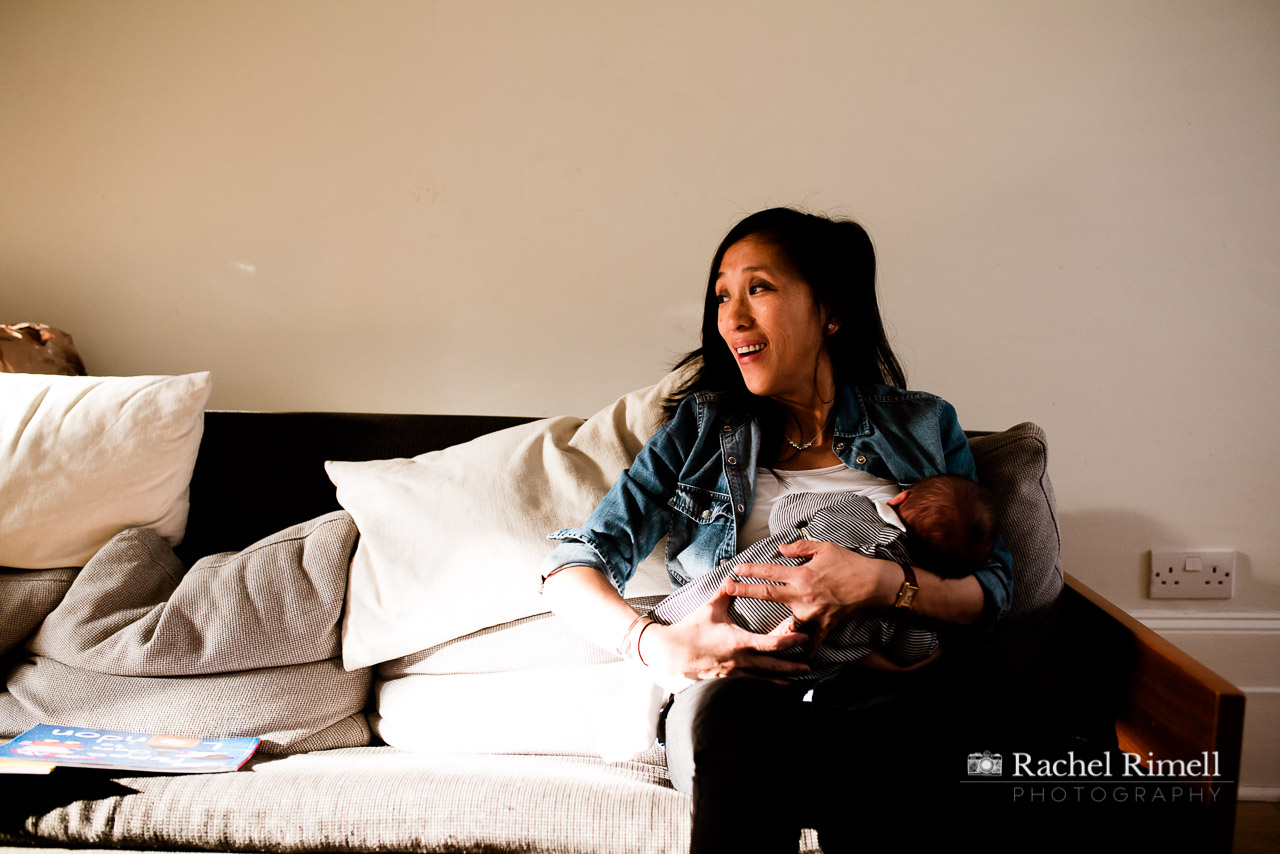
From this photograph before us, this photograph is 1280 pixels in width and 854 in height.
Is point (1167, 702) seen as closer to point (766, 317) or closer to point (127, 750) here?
point (766, 317)

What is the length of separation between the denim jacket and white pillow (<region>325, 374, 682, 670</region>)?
127 millimetres

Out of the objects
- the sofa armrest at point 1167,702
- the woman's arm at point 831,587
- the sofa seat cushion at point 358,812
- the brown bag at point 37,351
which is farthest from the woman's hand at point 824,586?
the brown bag at point 37,351

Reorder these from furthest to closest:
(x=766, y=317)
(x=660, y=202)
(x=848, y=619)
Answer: (x=660, y=202) < (x=766, y=317) < (x=848, y=619)

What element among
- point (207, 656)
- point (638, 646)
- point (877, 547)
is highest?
point (877, 547)

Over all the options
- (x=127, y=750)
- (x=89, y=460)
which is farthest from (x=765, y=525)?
(x=89, y=460)

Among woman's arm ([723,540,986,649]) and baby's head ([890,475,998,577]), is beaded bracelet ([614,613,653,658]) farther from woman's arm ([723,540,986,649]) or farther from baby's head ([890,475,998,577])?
baby's head ([890,475,998,577])

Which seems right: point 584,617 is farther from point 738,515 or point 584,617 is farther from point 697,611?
point 738,515

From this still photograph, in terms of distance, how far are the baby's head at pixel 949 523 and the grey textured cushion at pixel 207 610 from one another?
970mm

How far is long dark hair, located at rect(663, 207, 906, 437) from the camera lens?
49.4 inches

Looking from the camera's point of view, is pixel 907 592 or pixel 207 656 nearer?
pixel 907 592

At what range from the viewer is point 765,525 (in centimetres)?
120

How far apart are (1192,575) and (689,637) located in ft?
4.98

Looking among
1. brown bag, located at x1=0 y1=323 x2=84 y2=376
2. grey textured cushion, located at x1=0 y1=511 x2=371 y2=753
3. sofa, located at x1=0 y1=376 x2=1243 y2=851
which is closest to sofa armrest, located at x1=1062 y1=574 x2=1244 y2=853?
sofa, located at x1=0 y1=376 x2=1243 y2=851

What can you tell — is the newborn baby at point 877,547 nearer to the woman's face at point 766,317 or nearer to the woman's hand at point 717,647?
the woman's hand at point 717,647
